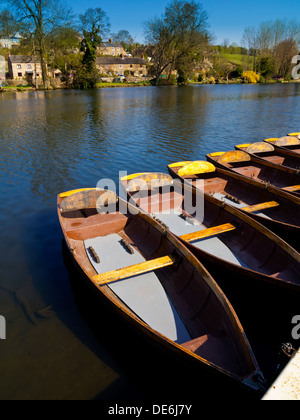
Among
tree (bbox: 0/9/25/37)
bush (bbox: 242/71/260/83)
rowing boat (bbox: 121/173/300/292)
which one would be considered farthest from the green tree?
rowing boat (bbox: 121/173/300/292)

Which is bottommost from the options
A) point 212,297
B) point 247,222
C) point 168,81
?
point 212,297

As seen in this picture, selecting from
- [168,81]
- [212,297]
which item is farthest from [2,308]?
[168,81]

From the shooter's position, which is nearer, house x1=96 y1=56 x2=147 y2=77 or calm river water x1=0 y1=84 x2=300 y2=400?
calm river water x1=0 y1=84 x2=300 y2=400

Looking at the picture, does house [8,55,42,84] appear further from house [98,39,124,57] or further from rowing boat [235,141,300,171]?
rowing boat [235,141,300,171]

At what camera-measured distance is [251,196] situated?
36.9ft

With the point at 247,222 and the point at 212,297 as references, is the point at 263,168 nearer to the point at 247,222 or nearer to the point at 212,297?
the point at 247,222

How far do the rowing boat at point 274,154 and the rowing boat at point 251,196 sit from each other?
4.02 m

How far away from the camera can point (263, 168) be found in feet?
45.9

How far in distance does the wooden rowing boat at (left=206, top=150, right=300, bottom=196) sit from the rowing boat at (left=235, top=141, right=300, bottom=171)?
3.16ft

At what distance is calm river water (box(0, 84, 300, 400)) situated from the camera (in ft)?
18.4

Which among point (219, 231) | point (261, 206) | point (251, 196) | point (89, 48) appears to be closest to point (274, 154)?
point (251, 196)

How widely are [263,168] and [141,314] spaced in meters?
10.9

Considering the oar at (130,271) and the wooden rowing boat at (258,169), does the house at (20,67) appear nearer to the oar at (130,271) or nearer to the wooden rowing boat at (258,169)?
the wooden rowing boat at (258,169)

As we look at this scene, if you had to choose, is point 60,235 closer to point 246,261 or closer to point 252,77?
point 246,261
